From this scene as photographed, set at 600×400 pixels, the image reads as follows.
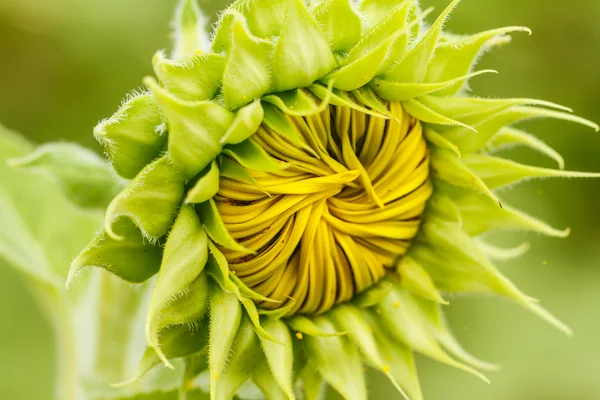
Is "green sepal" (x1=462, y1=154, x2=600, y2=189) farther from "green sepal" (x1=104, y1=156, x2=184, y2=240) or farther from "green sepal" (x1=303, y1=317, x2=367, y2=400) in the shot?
"green sepal" (x1=104, y1=156, x2=184, y2=240)

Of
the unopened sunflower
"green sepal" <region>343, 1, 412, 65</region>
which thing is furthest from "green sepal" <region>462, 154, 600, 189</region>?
"green sepal" <region>343, 1, 412, 65</region>

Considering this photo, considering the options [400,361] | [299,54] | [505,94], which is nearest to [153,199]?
[299,54]

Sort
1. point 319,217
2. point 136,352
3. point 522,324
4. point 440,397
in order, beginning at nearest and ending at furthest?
point 319,217
point 136,352
point 440,397
point 522,324

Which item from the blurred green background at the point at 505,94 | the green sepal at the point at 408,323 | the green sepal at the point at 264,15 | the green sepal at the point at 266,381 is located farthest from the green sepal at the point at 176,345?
the blurred green background at the point at 505,94

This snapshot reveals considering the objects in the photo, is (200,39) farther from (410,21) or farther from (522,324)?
(522,324)

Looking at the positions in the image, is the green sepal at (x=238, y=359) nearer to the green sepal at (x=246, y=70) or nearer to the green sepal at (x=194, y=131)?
the green sepal at (x=194, y=131)

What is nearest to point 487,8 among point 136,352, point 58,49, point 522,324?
point 522,324
